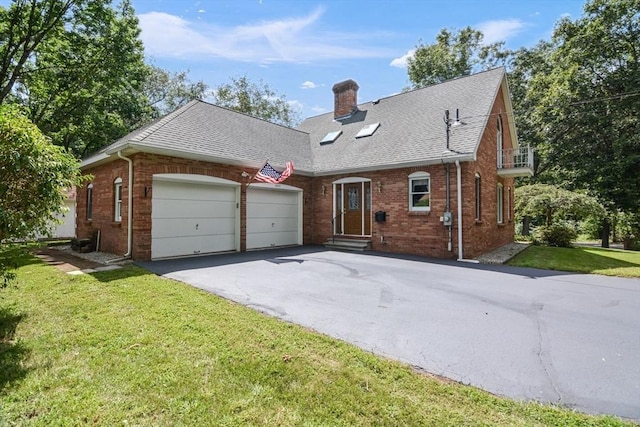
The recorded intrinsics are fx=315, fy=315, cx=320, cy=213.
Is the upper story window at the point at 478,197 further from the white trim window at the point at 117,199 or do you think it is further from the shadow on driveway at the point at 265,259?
the white trim window at the point at 117,199

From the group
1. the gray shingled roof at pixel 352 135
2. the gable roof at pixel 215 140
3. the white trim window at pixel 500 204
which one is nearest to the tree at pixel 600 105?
the white trim window at pixel 500 204

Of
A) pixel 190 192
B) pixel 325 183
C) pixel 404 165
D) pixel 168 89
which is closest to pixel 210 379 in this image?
pixel 190 192

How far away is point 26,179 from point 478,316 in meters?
6.28

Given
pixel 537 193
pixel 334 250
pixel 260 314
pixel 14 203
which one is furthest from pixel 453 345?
pixel 537 193

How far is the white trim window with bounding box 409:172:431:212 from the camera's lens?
10.2 meters

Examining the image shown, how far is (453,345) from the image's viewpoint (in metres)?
3.57

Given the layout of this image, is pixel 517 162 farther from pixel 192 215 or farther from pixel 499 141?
pixel 192 215

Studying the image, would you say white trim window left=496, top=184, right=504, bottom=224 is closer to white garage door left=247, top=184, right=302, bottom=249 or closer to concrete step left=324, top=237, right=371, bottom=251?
concrete step left=324, top=237, right=371, bottom=251

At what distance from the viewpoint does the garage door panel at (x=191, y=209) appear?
9023 mm

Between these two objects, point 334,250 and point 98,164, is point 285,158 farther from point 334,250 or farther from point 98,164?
point 98,164

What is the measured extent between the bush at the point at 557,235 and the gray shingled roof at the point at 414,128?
6916 mm

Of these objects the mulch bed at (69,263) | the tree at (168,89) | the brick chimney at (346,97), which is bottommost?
the mulch bed at (69,263)

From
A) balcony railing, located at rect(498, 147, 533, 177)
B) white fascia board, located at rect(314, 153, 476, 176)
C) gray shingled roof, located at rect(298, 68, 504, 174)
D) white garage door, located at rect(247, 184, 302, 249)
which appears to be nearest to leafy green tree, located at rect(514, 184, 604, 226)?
balcony railing, located at rect(498, 147, 533, 177)

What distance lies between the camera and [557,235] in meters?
13.6
